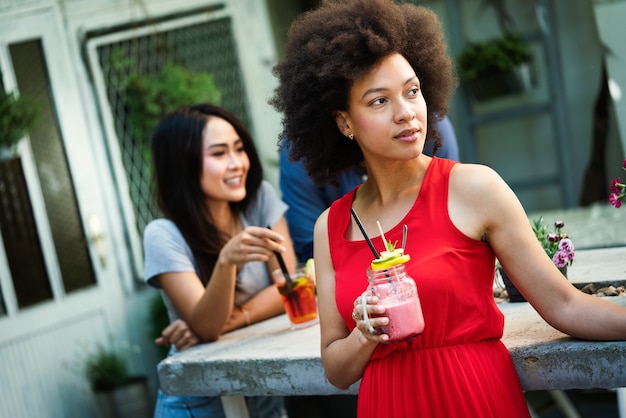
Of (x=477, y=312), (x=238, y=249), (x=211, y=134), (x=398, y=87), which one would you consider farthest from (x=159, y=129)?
(x=477, y=312)

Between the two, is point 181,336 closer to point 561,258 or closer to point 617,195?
point 561,258

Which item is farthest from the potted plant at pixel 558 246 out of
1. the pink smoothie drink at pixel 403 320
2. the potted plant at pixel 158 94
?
the potted plant at pixel 158 94

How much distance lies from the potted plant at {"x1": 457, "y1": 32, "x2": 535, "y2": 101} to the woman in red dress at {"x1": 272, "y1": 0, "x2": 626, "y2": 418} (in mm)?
3420

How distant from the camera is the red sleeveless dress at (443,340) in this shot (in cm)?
178

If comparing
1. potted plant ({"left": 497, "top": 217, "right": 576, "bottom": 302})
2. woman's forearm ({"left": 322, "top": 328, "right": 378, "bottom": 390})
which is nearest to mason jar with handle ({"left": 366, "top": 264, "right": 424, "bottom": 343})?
woman's forearm ({"left": 322, "top": 328, "right": 378, "bottom": 390})

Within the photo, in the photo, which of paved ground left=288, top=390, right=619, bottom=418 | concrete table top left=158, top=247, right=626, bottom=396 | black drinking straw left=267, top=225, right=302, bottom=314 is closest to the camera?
concrete table top left=158, top=247, right=626, bottom=396

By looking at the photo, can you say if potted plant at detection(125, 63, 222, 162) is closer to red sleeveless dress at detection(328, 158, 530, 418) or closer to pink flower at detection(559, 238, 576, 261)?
pink flower at detection(559, 238, 576, 261)

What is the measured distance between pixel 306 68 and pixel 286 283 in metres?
0.85

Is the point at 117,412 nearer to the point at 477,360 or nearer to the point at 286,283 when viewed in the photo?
the point at 286,283

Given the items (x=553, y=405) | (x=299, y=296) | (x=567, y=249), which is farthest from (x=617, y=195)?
(x=553, y=405)

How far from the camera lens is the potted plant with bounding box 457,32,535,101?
534 cm

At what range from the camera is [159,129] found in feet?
9.98

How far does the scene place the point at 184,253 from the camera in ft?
9.36

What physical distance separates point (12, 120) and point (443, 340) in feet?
12.1
